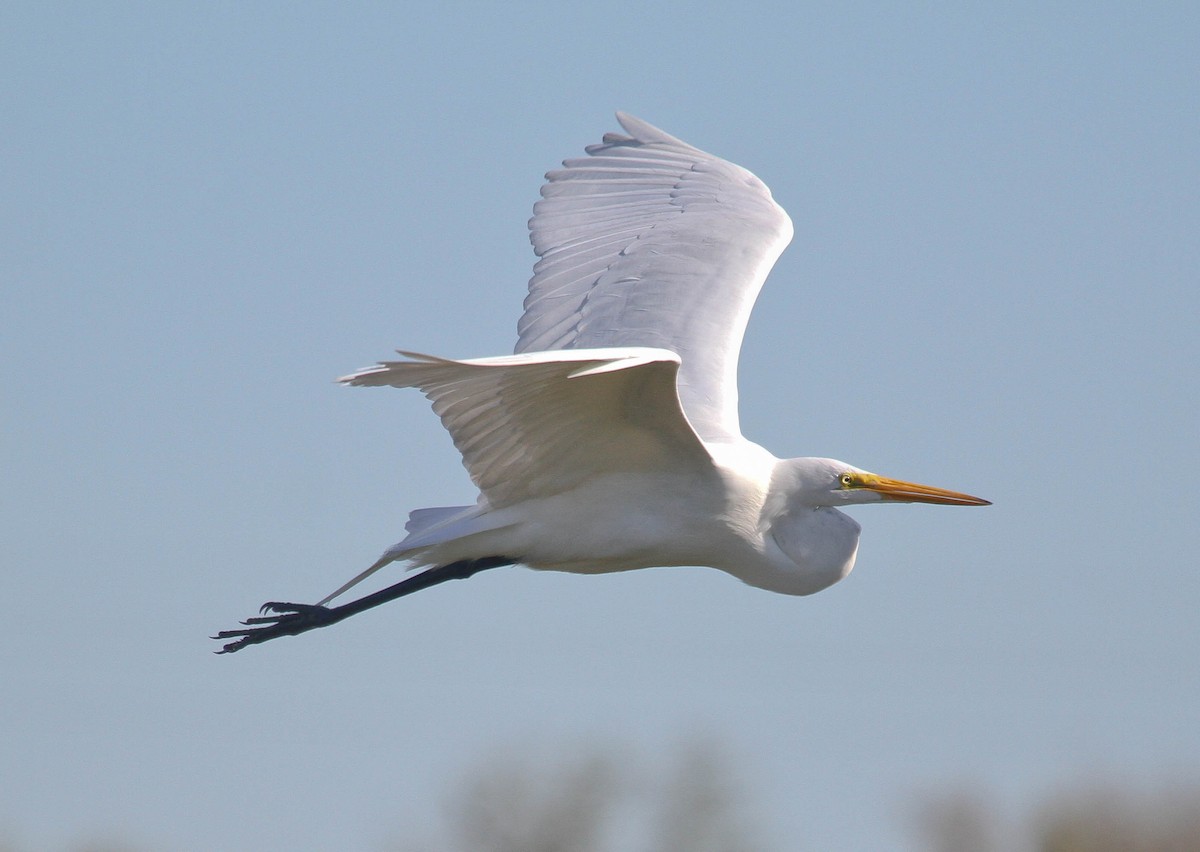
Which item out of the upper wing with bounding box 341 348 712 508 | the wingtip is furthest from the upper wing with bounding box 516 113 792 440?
the upper wing with bounding box 341 348 712 508

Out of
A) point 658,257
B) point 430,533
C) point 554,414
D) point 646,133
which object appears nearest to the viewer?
point 554,414

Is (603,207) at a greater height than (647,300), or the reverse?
(603,207)

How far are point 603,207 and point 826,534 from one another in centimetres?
254

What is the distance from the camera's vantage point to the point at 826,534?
6469 mm

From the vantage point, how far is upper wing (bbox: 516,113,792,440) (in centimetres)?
720

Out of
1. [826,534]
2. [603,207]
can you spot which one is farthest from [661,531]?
[603,207]

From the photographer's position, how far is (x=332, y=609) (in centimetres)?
653

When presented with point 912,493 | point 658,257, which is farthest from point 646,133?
point 912,493

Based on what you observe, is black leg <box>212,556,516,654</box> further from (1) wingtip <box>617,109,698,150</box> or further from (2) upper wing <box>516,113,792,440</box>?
(1) wingtip <box>617,109,698,150</box>

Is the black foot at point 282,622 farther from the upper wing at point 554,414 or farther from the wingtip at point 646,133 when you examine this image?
the wingtip at point 646,133

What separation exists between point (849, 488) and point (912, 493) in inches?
13.6

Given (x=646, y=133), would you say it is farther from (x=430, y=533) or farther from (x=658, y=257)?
(x=430, y=533)

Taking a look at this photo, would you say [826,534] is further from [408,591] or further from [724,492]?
[408,591]

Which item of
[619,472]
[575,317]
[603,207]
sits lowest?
[619,472]
